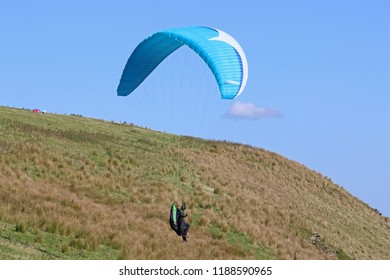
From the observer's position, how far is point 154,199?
35000mm

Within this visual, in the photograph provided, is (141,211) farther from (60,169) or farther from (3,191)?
(3,191)

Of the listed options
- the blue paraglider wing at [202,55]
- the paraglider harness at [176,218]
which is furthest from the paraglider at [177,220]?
the blue paraglider wing at [202,55]

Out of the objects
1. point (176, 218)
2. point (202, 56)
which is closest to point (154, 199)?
point (202, 56)

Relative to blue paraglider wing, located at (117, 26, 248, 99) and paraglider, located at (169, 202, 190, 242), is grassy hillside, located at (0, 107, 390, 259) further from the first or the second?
blue paraglider wing, located at (117, 26, 248, 99)

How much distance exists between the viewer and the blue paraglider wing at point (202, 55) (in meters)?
27.7

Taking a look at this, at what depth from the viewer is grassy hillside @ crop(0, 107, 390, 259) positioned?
80.4ft

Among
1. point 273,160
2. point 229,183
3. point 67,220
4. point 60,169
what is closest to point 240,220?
point 229,183

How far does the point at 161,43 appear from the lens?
31.5 m

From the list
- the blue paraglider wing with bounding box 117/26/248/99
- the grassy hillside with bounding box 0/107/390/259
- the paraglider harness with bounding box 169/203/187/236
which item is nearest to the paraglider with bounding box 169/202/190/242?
the paraglider harness with bounding box 169/203/187/236

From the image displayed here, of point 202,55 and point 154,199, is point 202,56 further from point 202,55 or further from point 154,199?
point 154,199

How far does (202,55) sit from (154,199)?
9812mm

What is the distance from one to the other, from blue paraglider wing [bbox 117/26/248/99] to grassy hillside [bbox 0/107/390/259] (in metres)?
5.71

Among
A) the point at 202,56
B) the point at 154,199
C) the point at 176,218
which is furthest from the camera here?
the point at 154,199

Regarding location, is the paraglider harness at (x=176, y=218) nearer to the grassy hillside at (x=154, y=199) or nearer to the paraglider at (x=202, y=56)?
the paraglider at (x=202, y=56)
